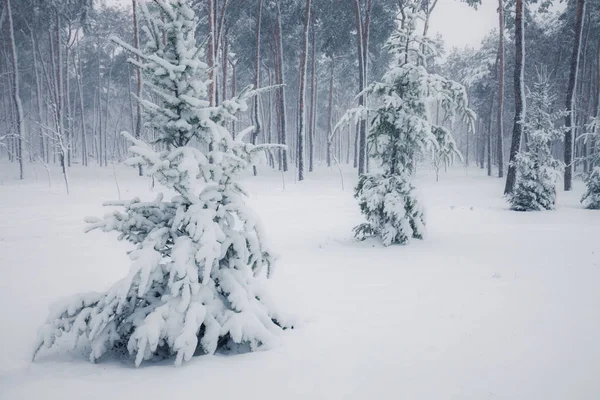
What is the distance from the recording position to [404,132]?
851 cm

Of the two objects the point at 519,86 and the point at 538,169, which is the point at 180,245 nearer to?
the point at 538,169

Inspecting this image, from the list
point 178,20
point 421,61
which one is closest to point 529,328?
point 178,20

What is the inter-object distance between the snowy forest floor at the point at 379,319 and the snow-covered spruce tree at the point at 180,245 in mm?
320

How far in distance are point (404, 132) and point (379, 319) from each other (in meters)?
4.92

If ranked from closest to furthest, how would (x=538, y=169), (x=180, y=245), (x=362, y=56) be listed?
(x=180, y=245), (x=538, y=169), (x=362, y=56)

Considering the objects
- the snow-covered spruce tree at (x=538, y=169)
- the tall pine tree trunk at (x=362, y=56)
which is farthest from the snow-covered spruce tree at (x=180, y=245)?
the tall pine tree trunk at (x=362, y=56)

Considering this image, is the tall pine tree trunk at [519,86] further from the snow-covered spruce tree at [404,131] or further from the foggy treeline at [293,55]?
the snow-covered spruce tree at [404,131]

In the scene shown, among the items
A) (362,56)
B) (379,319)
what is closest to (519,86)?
(362,56)

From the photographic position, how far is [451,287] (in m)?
5.90

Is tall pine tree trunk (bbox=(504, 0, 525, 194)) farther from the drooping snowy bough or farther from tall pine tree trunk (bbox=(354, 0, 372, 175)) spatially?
the drooping snowy bough

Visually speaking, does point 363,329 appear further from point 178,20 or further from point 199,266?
point 178,20

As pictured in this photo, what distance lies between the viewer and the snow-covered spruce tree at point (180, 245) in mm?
3660

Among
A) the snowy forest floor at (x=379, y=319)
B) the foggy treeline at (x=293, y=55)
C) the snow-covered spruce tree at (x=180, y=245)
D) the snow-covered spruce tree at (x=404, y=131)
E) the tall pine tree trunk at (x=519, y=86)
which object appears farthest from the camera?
the foggy treeline at (x=293, y=55)

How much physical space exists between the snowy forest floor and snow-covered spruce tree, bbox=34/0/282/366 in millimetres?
320
